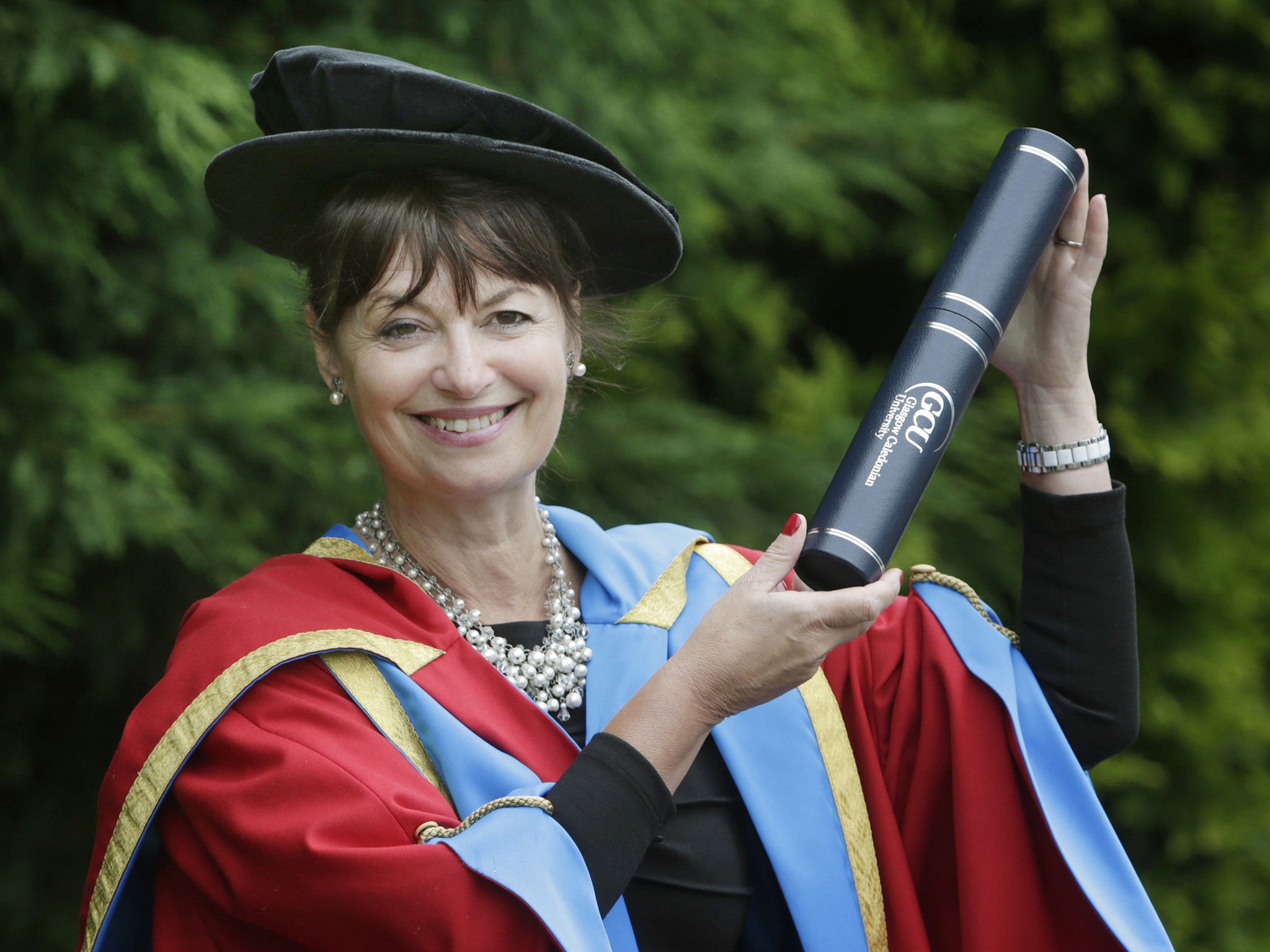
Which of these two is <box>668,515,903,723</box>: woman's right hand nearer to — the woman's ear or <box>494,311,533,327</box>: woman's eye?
<box>494,311,533,327</box>: woman's eye

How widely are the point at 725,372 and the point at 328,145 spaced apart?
9.14 ft

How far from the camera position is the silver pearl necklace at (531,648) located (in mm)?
1775

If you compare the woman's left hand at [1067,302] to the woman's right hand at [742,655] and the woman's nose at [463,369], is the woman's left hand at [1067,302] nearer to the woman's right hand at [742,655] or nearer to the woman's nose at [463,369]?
the woman's right hand at [742,655]

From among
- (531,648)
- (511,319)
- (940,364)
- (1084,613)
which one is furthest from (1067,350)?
(531,648)

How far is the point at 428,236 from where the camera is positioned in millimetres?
1633

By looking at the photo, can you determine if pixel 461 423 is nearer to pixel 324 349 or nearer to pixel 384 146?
pixel 324 349

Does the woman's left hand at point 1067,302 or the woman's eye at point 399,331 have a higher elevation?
the woman's left hand at point 1067,302

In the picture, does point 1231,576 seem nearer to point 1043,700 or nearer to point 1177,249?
point 1177,249

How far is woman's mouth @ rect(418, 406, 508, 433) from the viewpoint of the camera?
1.71m

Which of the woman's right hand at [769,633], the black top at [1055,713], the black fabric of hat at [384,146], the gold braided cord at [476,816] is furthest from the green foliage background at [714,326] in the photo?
the gold braided cord at [476,816]

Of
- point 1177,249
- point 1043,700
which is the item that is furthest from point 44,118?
point 1177,249

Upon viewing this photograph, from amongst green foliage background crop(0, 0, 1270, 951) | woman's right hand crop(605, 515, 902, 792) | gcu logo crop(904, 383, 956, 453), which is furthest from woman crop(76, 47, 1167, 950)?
green foliage background crop(0, 0, 1270, 951)

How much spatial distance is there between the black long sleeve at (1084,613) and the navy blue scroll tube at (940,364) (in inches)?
10.5

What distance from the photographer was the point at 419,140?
5.08 ft
